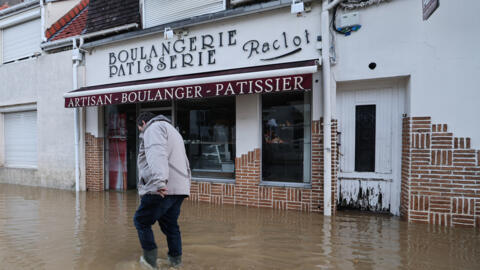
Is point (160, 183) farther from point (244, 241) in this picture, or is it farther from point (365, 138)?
point (365, 138)

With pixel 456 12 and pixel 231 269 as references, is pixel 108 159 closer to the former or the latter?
pixel 231 269

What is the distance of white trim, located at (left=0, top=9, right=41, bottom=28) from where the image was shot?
28.6ft

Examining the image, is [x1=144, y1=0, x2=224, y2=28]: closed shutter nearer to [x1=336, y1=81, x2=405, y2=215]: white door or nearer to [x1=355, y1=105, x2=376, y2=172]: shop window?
[x1=336, y1=81, x2=405, y2=215]: white door

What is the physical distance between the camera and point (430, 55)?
455cm

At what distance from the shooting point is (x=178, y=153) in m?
3.07

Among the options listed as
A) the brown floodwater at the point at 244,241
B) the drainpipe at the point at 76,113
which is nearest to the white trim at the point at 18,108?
the drainpipe at the point at 76,113

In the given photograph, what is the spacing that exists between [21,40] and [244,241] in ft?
31.0

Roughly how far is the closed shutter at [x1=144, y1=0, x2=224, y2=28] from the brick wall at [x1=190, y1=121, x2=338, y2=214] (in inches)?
125

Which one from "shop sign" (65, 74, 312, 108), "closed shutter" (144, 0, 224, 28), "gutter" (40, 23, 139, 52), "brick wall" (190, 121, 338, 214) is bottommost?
"brick wall" (190, 121, 338, 214)

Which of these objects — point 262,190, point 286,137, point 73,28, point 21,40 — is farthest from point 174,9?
point 21,40

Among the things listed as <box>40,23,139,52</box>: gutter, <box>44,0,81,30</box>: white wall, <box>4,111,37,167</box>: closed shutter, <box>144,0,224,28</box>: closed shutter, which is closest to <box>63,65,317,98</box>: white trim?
<box>40,23,139,52</box>: gutter

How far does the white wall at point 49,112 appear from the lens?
314 inches

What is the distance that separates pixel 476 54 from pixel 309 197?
129 inches

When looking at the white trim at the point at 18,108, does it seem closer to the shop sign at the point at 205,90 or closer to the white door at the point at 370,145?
the shop sign at the point at 205,90
